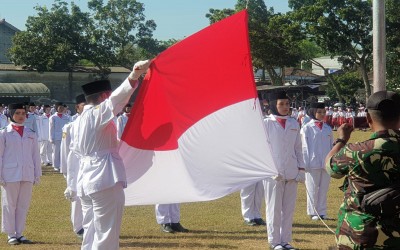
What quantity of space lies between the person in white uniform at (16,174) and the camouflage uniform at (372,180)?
6.30 meters

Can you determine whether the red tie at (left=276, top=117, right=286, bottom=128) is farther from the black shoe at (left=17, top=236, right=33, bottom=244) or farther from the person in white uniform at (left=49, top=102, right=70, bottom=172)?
the person in white uniform at (left=49, top=102, right=70, bottom=172)

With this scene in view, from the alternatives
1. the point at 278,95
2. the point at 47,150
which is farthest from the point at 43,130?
the point at 278,95

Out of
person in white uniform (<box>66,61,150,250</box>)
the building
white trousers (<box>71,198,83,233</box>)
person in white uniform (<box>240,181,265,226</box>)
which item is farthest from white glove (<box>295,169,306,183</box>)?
the building

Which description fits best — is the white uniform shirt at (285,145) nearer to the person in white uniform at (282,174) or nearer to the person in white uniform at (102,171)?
the person in white uniform at (282,174)

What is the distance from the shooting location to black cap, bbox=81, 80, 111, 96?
7207 millimetres

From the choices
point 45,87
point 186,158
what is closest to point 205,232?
point 186,158

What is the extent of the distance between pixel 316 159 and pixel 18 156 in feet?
16.6

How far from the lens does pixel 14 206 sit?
32.9ft

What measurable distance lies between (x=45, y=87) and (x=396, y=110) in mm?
48381

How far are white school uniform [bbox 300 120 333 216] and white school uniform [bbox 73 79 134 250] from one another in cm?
584

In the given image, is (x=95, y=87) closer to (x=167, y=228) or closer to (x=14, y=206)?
(x=14, y=206)

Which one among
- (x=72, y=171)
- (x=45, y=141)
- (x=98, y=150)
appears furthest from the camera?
(x=45, y=141)

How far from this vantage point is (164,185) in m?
6.90

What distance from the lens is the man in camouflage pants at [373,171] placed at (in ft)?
14.9
